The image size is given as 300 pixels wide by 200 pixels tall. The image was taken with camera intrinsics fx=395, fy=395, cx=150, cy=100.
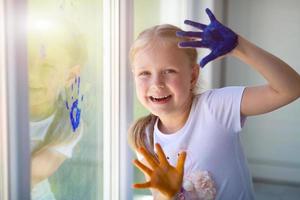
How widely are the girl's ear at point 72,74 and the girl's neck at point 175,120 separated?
0.24m

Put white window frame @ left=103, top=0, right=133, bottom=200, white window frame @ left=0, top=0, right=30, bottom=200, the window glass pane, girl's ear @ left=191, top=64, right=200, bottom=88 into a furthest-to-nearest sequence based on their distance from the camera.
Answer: white window frame @ left=103, top=0, right=133, bottom=200 → girl's ear @ left=191, top=64, right=200, bottom=88 → the window glass pane → white window frame @ left=0, top=0, right=30, bottom=200

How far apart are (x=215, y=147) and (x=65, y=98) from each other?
378 mm

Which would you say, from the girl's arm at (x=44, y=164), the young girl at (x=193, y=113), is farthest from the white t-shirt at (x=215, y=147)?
the girl's arm at (x=44, y=164)

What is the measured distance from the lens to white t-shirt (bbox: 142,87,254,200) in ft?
2.88

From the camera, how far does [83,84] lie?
111cm

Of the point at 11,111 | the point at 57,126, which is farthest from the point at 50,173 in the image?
the point at 11,111

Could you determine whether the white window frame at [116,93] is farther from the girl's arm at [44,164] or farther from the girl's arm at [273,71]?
the girl's arm at [273,71]

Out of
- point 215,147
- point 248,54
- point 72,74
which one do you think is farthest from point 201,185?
point 72,74

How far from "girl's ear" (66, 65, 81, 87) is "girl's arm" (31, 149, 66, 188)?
178 mm

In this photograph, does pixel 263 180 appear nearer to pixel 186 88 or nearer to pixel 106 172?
pixel 106 172

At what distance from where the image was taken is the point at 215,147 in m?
0.89

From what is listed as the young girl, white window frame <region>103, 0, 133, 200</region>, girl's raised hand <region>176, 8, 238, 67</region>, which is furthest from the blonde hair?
white window frame <region>103, 0, 133, 200</region>

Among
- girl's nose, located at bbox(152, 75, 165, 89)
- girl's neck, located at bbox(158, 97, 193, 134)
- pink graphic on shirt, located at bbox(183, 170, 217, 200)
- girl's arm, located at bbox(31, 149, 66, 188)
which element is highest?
girl's nose, located at bbox(152, 75, 165, 89)

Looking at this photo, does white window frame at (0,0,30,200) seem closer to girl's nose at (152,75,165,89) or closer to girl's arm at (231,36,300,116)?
girl's nose at (152,75,165,89)
